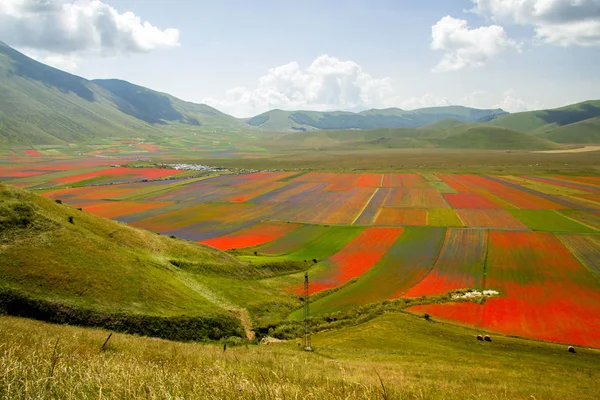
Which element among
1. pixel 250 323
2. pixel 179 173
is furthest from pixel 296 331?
pixel 179 173

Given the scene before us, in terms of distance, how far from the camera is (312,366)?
63.6 feet

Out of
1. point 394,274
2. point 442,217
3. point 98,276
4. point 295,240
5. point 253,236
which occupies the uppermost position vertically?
point 98,276

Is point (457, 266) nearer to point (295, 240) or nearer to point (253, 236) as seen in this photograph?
point (295, 240)

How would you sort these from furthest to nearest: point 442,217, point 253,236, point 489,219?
point 442,217 → point 489,219 → point 253,236

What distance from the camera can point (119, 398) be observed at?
335 inches

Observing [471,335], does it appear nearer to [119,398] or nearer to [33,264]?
[119,398]

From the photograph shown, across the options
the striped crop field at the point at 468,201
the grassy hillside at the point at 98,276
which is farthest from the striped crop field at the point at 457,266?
the striped crop field at the point at 468,201

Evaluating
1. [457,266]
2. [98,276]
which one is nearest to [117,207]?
[98,276]

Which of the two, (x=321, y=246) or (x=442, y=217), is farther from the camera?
(x=442, y=217)

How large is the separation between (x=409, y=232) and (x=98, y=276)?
57.5 meters

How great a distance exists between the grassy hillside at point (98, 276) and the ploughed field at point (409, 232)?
947cm

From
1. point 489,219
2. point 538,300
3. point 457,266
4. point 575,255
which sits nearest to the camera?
point 538,300

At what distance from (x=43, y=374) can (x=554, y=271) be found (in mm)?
59809

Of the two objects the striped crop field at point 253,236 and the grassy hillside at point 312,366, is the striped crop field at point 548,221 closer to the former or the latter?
the striped crop field at point 253,236
